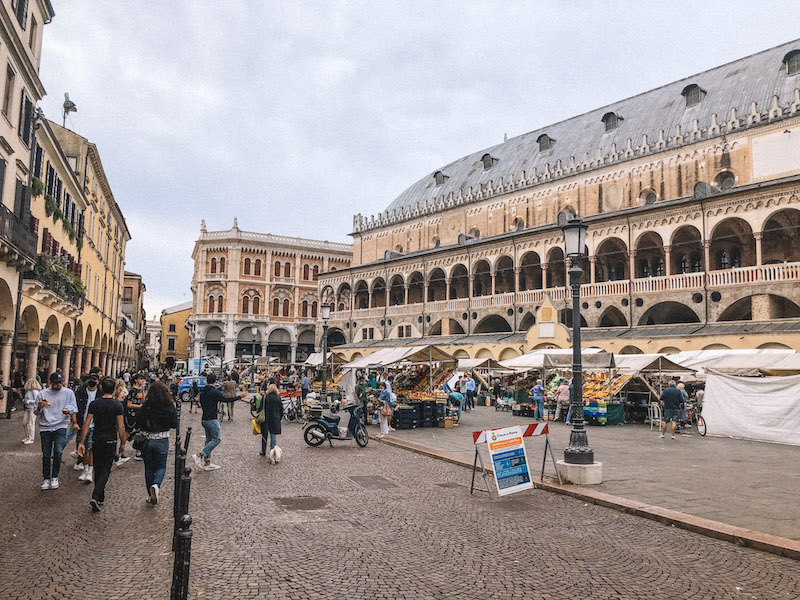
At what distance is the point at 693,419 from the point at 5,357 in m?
22.9

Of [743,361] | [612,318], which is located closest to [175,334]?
[612,318]

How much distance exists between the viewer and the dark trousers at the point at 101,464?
780 cm

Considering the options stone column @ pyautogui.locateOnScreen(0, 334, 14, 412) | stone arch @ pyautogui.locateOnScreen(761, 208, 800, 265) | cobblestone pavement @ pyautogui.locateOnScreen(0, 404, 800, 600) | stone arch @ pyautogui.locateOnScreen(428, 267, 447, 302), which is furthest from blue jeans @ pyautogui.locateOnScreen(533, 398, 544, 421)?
stone arch @ pyautogui.locateOnScreen(428, 267, 447, 302)

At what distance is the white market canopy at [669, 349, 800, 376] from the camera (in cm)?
1979

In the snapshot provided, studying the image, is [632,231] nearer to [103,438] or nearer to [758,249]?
[758,249]

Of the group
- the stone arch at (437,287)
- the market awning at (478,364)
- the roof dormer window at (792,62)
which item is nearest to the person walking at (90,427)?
the market awning at (478,364)

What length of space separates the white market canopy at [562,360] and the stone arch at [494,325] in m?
15.2

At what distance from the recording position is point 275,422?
40.3 feet

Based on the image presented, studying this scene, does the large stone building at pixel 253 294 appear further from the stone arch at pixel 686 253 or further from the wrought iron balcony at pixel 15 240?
the wrought iron balcony at pixel 15 240

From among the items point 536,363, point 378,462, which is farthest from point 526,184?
point 378,462

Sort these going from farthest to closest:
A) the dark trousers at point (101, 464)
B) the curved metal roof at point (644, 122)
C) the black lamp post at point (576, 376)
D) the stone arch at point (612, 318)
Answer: the curved metal roof at point (644, 122), the stone arch at point (612, 318), the black lamp post at point (576, 376), the dark trousers at point (101, 464)

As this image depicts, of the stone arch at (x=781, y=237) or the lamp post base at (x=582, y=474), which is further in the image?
the stone arch at (x=781, y=237)

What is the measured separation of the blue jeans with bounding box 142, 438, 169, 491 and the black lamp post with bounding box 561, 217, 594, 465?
20.5ft

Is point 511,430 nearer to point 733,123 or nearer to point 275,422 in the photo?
point 275,422
